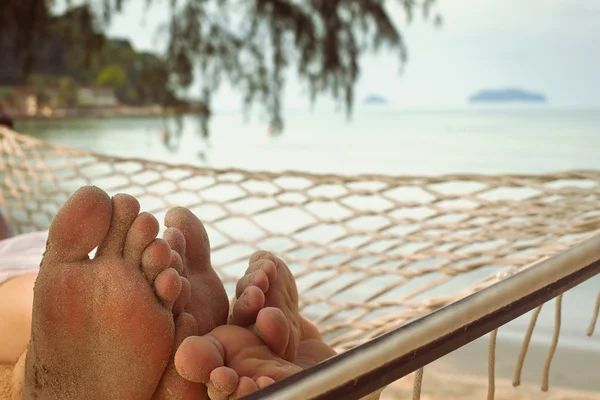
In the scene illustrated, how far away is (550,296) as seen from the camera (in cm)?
53

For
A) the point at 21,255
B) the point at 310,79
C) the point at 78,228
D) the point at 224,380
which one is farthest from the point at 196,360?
the point at 310,79

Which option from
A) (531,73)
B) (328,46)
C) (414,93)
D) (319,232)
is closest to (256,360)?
(328,46)

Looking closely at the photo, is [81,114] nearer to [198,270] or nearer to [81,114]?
[81,114]

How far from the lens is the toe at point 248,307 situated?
558 mm

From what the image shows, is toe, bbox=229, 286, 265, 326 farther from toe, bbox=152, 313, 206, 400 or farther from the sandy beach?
the sandy beach

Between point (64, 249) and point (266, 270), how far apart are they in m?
0.17

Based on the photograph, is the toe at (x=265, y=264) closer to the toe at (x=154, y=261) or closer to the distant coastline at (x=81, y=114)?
the toe at (x=154, y=261)

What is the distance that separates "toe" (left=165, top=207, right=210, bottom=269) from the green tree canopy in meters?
2.01

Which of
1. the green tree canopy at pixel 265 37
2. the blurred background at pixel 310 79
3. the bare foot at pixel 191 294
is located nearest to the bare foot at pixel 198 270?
the bare foot at pixel 191 294

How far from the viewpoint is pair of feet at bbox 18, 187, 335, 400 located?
480mm

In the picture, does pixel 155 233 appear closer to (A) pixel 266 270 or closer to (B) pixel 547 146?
(A) pixel 266 270

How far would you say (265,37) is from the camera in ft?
8.72

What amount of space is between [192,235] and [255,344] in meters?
0.12

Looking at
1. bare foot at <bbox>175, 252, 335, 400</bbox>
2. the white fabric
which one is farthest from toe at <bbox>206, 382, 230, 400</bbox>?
the white fabric
